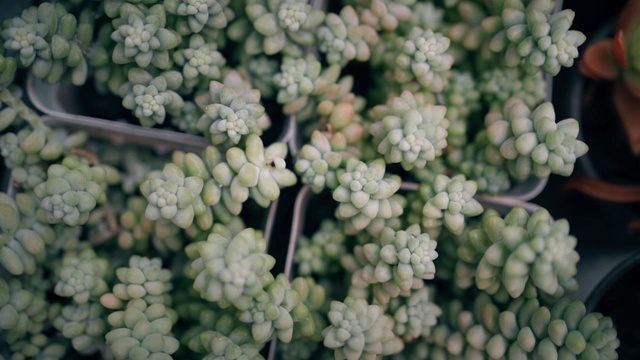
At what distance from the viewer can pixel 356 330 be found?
0.98m

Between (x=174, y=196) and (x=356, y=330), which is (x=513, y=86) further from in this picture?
(x=174, y=196)

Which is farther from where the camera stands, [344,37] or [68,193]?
[344,37]

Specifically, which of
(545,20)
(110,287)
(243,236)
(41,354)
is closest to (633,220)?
(545,20)

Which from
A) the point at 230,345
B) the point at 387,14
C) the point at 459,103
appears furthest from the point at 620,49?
the point at 230,345

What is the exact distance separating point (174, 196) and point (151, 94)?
203 millimetres

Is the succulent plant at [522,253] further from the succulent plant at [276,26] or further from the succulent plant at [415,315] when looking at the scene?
the succulent plant at [276,26]

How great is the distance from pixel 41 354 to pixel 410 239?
66 centimetres

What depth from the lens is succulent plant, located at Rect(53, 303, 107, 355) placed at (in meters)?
1.03

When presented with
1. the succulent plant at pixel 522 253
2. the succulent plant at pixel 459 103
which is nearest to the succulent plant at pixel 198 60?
the succulent plant at pixel 459 103

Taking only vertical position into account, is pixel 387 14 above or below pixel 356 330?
above

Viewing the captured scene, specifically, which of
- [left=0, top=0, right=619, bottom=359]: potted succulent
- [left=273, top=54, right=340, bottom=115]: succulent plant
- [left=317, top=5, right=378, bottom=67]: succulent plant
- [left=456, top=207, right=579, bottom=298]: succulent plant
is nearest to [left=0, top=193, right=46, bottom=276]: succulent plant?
[left=0, top=0, right=619, bottom=359]: potted succulent

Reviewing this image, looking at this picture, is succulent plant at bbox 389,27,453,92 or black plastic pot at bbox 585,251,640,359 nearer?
succulent plant at bbox 389,27,453,92

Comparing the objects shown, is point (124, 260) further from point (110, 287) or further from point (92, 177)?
point (92, 177)

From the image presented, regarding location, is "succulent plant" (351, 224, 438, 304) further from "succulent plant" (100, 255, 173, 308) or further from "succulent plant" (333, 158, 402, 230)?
"succulent plant" (100, 255, 173, 308)
